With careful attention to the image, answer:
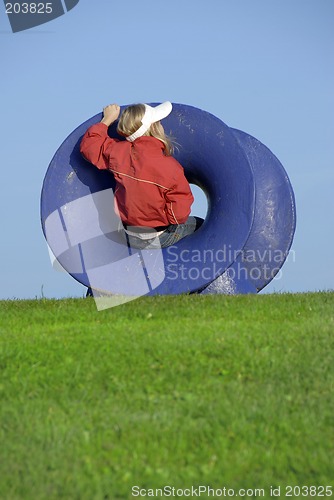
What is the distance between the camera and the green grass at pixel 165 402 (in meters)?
3.57

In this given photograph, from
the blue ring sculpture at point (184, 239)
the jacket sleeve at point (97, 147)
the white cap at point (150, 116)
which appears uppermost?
the white cap at point (150, 116)

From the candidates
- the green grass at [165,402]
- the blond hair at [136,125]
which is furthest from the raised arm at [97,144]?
the green grass at [165,402]

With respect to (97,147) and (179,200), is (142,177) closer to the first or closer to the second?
(179,200)

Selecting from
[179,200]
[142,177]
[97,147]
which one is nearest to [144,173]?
[142,177]

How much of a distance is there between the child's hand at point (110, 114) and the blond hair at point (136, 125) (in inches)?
7.8

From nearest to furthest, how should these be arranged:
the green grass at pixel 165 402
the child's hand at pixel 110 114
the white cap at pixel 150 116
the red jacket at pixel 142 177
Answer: the green grass at pixel 165 402, the red jacket at pixel 142 177, the white cap at pixel 150 116, the child's hand at pixel 110 114

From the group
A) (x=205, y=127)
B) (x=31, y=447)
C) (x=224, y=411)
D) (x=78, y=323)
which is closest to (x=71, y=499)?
(x=31, y=447)

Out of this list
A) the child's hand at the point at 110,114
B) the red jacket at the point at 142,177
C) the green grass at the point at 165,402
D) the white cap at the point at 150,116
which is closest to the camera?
the green grass at the point at 165,402

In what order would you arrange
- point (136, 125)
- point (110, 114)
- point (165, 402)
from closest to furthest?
point (165, 402) → point (136, 125) → point (110, 114)

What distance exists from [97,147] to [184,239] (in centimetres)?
124

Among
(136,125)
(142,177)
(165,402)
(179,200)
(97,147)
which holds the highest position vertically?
(136,125)

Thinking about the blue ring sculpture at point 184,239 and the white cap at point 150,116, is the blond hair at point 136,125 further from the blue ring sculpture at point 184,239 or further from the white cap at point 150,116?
the blue ring sculpture at point 184,239

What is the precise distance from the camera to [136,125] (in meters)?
7.18

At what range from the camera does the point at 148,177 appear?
707 cm
